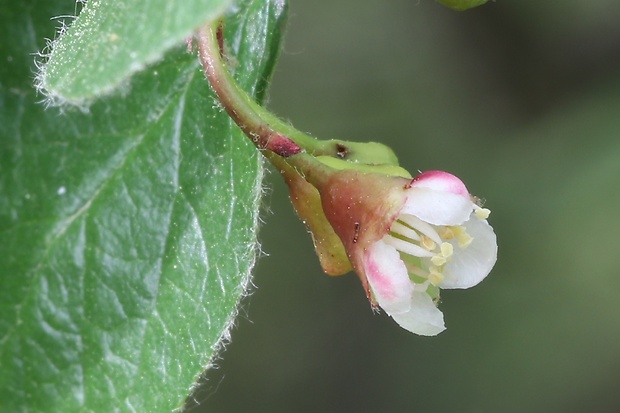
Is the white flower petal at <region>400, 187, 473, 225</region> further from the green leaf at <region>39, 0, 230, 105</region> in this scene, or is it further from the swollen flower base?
the green leaf at <region>39, 0, 230, 105</region>

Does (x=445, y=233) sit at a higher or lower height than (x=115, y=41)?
lower

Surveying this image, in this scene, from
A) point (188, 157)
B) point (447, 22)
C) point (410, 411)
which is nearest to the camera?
point (188, 157)

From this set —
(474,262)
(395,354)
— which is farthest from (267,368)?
(474,262)

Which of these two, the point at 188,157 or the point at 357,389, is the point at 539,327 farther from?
the point at 188,157

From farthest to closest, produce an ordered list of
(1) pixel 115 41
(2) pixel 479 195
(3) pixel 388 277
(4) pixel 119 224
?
(2) pixel 479 195 < (4) pixel 119 224 < (3) pixel 388 277 < (1) pixel 115 41

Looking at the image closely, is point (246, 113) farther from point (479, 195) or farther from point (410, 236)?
point (479, 195)

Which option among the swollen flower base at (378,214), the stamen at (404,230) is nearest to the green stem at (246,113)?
the swollen flower base at (378,214)

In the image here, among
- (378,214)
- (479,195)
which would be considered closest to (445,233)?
(378,214)
